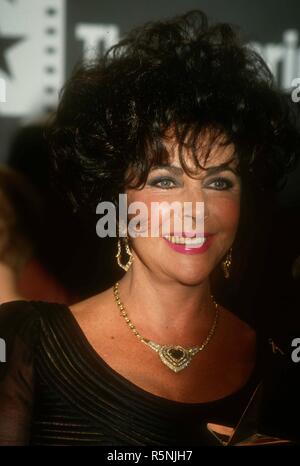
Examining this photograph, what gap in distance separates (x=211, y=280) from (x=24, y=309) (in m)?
0.44

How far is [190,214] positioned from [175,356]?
325 millimetres

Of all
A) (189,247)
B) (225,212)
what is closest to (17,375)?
(189,247)

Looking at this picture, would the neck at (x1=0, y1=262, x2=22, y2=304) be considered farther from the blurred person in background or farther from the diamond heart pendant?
the diamond heart pendant

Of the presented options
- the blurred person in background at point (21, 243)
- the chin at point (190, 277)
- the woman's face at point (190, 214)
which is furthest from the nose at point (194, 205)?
the blurred person in background at point (21, 243)

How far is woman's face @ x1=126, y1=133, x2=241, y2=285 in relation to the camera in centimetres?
114

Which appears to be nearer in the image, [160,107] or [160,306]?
[160,107]

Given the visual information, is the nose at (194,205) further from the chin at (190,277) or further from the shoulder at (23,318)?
the shoulder at (23,318)

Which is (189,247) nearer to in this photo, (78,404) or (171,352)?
(171,352)

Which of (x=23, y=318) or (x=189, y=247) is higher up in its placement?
(x=189, y=247)

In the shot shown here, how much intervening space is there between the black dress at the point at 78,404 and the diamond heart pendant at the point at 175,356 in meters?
0.09

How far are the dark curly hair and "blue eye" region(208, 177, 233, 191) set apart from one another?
0.05 metres

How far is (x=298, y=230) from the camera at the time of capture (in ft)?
4.50

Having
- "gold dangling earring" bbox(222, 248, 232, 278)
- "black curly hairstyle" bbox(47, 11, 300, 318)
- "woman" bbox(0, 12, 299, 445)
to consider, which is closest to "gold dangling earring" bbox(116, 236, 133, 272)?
"woman" bbox(0, 12, 299, 445)

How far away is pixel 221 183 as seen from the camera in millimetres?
1184
